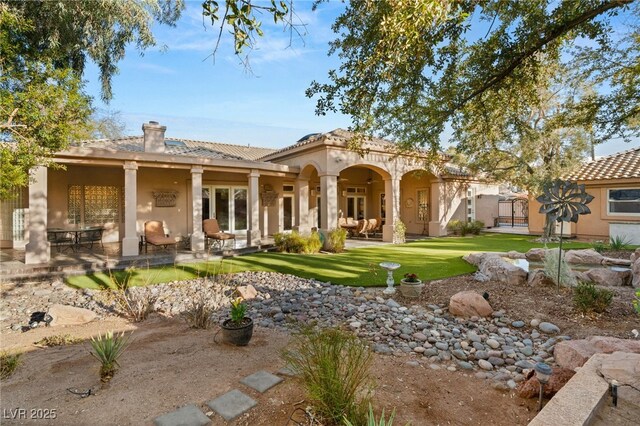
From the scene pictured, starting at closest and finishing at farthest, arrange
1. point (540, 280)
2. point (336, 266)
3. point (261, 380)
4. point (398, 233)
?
point (261, 380), point (540, 280), point (336, 266), point (398, 233)

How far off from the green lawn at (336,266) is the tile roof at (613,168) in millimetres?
6124

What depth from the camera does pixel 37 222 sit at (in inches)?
356

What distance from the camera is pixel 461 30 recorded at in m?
6.05

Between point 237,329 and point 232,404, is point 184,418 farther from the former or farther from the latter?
point 237,329

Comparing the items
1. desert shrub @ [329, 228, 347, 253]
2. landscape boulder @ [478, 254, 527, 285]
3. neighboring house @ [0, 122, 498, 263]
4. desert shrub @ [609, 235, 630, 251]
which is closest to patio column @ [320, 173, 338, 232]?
neighboring house @ [0, 122, 498, 263]

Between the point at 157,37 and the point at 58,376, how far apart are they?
364 inches

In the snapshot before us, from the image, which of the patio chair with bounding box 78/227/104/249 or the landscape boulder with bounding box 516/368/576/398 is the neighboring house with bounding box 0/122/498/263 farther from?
the landscape boulder with bounding box 516/368/576/398

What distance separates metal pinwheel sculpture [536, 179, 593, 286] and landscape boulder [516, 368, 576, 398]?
432cm

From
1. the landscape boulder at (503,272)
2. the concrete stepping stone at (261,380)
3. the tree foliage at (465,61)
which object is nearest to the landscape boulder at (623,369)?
the concrete stepping stone at (261,380)

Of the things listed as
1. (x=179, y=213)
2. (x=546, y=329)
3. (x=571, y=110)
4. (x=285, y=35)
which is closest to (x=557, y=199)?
(x=546, y=329)

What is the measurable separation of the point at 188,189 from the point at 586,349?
14.0 metres

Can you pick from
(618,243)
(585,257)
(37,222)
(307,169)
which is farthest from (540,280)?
(37,222)

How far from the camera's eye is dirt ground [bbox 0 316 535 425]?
2.85 metres

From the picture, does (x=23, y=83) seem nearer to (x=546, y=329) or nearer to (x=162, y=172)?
(x=162, y=172)
